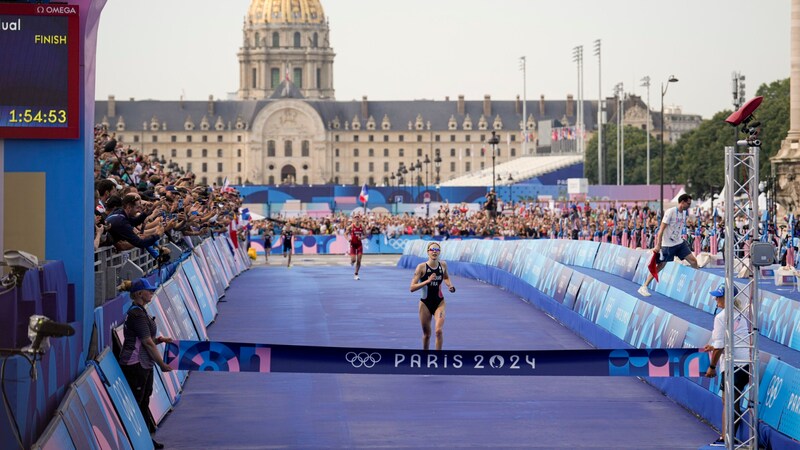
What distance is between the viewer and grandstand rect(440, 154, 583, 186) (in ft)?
450

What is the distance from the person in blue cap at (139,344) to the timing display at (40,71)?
1509mm

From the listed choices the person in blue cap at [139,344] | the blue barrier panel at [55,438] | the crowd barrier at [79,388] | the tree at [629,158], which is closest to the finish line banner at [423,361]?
the person in blue cap at [139,344]

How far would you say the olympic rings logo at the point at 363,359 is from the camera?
1270 cm

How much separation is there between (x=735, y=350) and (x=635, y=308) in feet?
18.7

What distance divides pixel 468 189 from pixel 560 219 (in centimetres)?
5319

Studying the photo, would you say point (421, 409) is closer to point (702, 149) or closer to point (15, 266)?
point (15, 266)

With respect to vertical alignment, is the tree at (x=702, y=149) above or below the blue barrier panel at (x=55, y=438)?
above

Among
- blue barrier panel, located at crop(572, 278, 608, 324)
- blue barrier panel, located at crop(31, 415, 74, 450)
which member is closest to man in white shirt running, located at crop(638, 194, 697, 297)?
blue barrier panel, located at crop(572, 278, 608, 324)

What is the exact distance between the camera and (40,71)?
11.5 meters

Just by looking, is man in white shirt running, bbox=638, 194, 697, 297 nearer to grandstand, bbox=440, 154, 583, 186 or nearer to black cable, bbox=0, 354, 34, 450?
black cable, bbox=0, 354, 34, 450

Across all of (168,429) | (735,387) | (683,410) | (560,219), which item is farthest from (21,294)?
(560,219)

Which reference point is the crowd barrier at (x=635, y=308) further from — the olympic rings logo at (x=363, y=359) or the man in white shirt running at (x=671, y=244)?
the olympic rings logo at (x=363, y=359)

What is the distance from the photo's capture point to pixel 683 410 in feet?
50.1

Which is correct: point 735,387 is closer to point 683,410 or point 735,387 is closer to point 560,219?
point 683,410
